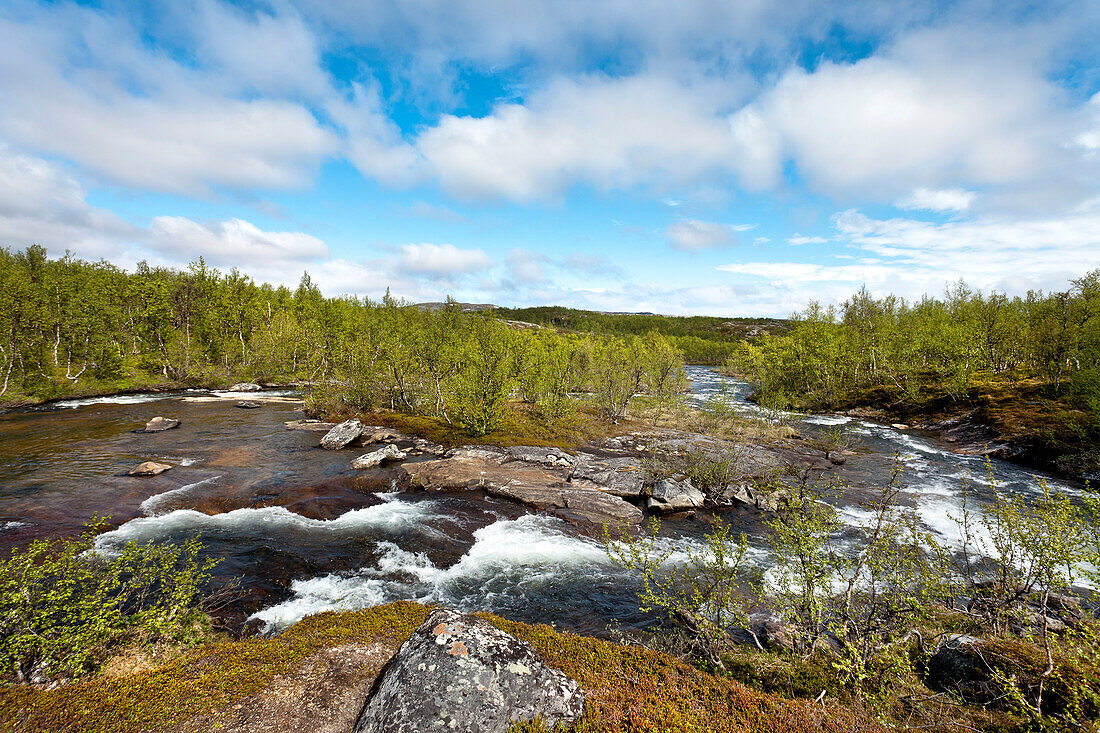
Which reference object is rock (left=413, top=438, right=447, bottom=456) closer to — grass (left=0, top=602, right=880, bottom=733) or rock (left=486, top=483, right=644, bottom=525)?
rock (left=486, top=483, right=644, bottom=525)

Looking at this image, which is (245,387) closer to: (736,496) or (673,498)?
(673,498)

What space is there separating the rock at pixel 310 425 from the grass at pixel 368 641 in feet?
93.3

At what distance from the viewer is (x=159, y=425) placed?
107 ft

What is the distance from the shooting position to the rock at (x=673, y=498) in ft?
69.9

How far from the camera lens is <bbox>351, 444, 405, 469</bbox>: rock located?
25328mm

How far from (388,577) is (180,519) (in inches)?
417

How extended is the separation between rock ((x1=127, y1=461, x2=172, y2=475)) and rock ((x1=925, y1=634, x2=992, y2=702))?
3235 cm

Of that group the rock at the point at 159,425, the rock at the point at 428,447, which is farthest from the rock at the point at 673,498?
the rock at the point at 159,425

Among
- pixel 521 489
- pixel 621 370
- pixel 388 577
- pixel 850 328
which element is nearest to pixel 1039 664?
pixel 388 577

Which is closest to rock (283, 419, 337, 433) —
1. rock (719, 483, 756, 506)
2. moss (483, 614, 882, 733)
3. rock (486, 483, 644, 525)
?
rock (486, 483, 644, 525)

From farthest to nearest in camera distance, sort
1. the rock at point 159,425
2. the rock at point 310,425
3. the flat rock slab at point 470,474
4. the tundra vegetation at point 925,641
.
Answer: the rock at point 310,425, the rock at point 159,425, the flat rock slab at point 470,474, the tundra vegetation at point 925,641

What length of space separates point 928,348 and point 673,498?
52958mm

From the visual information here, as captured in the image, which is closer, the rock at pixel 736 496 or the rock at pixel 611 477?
the rock at pixel 736 496

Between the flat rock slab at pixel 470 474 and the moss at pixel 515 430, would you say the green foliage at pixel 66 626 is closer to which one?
the flat rock slab at pixel 470 474
